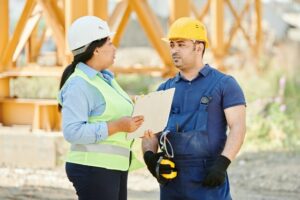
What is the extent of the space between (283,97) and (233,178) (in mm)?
3924

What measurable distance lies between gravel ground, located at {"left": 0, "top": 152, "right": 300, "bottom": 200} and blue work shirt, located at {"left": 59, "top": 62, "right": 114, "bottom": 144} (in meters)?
3.90

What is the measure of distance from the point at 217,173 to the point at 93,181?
1.93 feet

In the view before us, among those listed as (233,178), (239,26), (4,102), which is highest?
(239,26)

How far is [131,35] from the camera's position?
2789 centimetres

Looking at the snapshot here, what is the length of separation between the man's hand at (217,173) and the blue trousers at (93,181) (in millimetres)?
455

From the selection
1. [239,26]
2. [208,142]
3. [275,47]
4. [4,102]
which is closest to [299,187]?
[4,102]

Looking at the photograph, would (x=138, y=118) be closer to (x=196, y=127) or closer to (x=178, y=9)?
(x=196, y=127)

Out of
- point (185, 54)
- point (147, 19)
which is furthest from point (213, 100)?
point (147, 19)

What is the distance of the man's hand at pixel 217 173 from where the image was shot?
3.47 meters

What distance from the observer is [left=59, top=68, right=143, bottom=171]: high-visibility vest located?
3564mm

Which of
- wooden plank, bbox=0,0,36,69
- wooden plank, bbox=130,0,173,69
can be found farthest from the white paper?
wooden plank, bbox=0,0,36,69

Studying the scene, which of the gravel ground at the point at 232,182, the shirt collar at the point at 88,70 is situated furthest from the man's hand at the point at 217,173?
the gravel ground at the point at 232,182

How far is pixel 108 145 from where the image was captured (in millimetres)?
3607

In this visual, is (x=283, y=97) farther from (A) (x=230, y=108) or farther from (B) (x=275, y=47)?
(B) (x=275, y=47)
